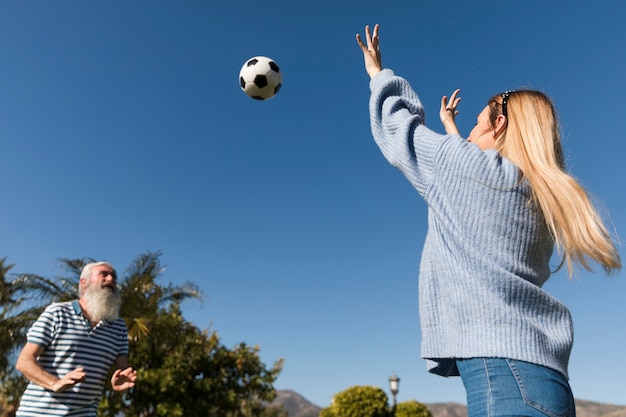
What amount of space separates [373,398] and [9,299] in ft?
58.0

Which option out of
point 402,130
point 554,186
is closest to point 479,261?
point 554,186

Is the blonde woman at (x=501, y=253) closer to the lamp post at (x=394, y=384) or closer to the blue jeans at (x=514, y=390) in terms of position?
the blue jeans at (x=514, y=390)

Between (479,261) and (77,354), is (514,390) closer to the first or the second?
(479,261)

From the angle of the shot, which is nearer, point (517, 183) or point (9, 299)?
point (517, 183)

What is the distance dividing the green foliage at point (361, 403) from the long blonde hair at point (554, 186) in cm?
2672

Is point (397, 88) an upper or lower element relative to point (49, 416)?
upper

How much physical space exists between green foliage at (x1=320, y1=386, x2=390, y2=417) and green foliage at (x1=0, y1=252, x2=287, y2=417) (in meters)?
6.68

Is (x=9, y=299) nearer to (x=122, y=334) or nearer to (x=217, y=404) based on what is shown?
(x=217, y=404)

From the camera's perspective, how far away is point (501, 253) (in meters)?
1.90

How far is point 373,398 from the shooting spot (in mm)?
27422

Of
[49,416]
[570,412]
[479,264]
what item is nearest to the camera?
[570,412]

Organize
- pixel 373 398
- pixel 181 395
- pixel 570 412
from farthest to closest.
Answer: pixel 373 398 < pixel 181 395 < pixel 570 412

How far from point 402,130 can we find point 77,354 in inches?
136

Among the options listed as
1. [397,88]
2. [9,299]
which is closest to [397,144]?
[397,88]
